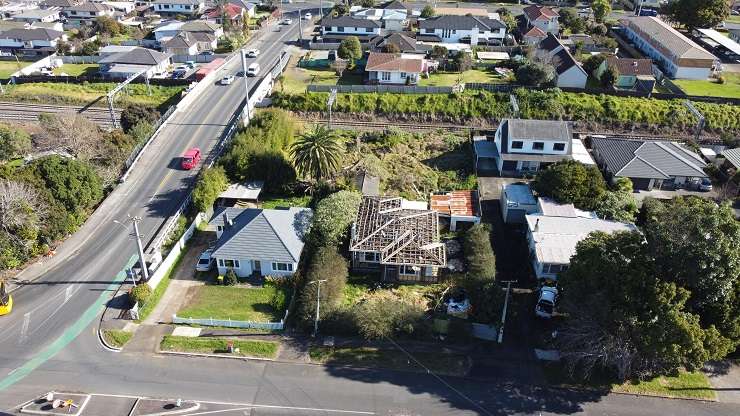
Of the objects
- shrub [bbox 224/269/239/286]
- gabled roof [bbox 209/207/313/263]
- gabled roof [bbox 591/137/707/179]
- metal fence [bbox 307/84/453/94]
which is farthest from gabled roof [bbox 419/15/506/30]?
shrub [bbox 224/269/239/286]

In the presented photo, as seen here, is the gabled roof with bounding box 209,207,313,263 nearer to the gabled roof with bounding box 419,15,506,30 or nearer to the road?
the road

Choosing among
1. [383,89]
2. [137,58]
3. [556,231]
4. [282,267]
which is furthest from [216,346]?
[137,58]

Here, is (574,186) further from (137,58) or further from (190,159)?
(137,58)

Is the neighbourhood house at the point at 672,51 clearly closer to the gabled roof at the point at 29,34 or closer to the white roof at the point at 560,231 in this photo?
the white roof at the point at 560,231

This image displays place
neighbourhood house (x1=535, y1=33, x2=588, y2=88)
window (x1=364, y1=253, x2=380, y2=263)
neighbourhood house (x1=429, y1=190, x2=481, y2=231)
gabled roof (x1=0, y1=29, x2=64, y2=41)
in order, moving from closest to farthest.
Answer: window (x1=364, y1=253, x2=380, y2=263) < neighbourhood house (x1=429, y1=190, x2=481, y2=231) < neighbourhood house (x1=535, y1=33, x2=588, y2=88) < gabled roof (x1=0, y1=29, x2=64, y2=41)

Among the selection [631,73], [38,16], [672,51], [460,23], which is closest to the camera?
[631,73]

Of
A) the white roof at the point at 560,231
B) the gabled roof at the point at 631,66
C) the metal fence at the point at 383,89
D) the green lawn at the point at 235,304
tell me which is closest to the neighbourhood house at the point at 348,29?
the metal fence at the point at 383,89

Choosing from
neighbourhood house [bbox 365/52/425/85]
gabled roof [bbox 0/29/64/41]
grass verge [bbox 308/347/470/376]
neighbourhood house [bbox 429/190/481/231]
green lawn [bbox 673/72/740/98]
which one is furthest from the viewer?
gabled roof [bbox 0/29/64/41]
